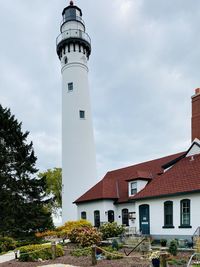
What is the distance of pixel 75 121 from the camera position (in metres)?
31.0

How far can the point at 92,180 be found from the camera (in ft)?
101

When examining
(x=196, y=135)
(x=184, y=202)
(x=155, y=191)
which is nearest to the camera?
(x=184, y=202)

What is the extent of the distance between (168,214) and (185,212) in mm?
1297

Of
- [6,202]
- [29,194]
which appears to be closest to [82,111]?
[29,194]

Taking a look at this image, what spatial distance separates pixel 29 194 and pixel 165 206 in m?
12.0

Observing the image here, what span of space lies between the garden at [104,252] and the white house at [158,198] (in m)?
1.46

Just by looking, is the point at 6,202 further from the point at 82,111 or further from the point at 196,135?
the point at 196,135

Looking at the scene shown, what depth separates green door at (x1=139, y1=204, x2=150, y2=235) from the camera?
20.6m

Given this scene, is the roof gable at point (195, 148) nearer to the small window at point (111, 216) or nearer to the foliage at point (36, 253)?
the small window at point (111, 216)

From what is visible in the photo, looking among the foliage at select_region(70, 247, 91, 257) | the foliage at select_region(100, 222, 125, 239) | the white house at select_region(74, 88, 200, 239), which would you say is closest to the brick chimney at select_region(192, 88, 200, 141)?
the white house at select_region(74, 88, 200, 239)

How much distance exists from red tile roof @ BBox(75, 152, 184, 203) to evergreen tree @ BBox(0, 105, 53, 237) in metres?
4.19

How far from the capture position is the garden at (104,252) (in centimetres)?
1266

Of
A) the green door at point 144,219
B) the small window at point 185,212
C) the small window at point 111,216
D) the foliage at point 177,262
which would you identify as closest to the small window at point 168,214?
the small window at point 185,212

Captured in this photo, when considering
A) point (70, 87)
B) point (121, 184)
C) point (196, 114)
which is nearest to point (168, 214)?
point (196, 114)
